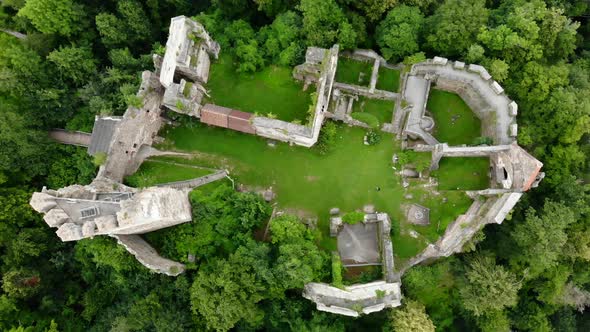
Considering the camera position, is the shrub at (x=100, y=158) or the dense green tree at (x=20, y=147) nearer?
the shrub at (x=100, y=158)

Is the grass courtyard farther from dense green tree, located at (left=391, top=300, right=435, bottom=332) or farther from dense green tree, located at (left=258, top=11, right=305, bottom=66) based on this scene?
dense green tree, located at (left=258, top=11, right=305, bottom=66)

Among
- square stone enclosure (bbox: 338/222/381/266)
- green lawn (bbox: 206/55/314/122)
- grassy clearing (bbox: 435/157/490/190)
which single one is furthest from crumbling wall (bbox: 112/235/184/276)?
grassy clearing (bbox: 435/157/490/190)

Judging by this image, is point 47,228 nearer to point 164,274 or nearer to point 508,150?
point 164,274

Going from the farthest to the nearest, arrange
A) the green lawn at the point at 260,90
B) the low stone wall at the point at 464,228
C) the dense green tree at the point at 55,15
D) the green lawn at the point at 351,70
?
the green lawn at the point at 351,70, the green lawn at the point at 260,90, the dense green tree at the point at 55,15, the low stone wall at the point at 464,228

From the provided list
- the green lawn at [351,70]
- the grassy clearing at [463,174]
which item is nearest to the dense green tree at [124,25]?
the green lawn at [351,70]

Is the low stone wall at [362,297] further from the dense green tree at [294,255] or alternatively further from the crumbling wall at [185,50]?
the crumbling wall at [185,50]
